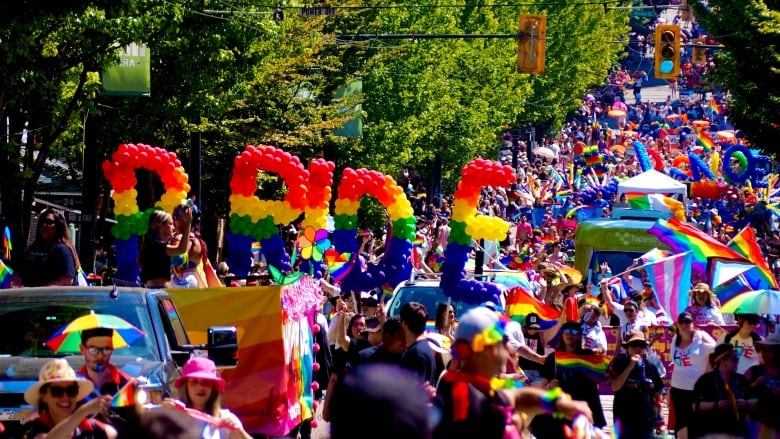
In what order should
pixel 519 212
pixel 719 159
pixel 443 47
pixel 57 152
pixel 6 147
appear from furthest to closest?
1. pixel 719 159
2. pixel 519 212
3. pixel 443 47
4. pixel 57 152
5. pixel 6 147

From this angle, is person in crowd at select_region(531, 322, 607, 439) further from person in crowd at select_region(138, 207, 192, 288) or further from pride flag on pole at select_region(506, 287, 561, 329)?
pride flag on pole at select_region(506, 287, 561, 329)

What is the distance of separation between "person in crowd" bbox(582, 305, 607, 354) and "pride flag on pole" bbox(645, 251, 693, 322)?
2738 millimetres

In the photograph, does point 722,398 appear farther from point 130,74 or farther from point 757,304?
point 130,74

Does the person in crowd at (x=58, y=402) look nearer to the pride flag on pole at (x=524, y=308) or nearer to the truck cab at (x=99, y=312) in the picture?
the truck cab at (x=99, y=312)

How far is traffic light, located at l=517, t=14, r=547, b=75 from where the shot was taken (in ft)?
91.6

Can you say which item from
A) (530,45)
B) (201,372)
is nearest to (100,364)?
(201,372)

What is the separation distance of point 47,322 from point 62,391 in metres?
2.51

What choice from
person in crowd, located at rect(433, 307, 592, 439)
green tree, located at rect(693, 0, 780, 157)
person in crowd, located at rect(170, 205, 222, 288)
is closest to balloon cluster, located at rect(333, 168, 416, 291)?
person in crowd, located at rect(170, 205, 222, 288)

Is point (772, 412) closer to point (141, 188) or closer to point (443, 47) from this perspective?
point (141, 188)

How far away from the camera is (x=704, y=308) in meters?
17.8

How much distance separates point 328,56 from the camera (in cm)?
3328

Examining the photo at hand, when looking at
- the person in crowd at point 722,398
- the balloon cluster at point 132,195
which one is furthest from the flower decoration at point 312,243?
the person in crowd at point 722,398

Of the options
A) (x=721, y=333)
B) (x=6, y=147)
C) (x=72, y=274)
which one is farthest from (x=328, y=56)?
(x=72, y=274)

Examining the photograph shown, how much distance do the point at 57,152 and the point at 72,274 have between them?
14.0m
